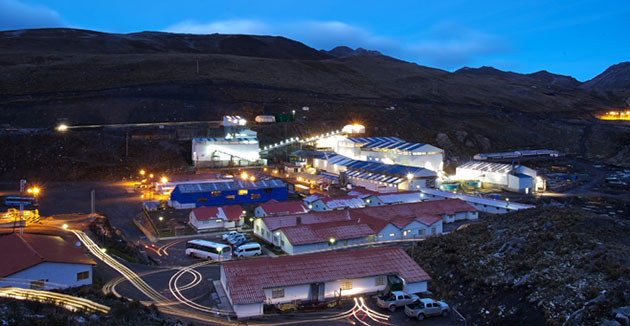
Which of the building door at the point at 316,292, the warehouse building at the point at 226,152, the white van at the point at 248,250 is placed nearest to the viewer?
the building door at the point at 316,292

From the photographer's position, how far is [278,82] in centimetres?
6700

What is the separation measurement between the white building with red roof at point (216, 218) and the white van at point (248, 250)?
4551 millimetres

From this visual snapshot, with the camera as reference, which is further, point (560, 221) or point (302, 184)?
point (302, 184)

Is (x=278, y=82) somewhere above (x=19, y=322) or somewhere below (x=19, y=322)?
above

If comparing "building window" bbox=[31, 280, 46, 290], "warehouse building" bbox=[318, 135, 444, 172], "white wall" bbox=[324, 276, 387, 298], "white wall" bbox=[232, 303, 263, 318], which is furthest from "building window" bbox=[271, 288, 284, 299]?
"warehouse building" bbox=[318, 135, 444, 172]

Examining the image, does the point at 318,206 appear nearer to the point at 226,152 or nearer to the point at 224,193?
the point at 224,193

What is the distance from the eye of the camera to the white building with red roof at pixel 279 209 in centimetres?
2445

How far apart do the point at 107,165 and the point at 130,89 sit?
18.9 metres

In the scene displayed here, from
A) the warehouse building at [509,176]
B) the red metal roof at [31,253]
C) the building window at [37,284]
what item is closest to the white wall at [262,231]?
the red metal roof at [31,253]

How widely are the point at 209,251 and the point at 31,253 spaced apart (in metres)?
6.01

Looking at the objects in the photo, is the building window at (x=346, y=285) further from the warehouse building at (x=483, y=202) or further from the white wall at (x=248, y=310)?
the warehouse building at (x=483, y=202)

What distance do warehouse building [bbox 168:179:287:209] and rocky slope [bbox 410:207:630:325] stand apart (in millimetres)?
13410

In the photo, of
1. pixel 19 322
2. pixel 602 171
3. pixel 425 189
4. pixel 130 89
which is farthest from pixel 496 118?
pixel 19 322

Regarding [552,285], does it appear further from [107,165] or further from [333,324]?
[107,165]
